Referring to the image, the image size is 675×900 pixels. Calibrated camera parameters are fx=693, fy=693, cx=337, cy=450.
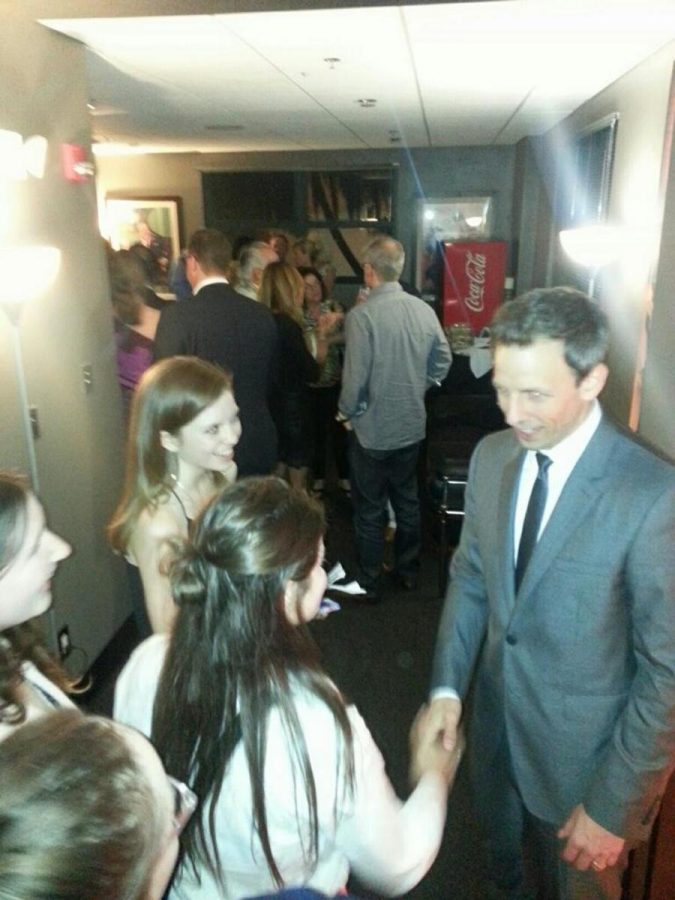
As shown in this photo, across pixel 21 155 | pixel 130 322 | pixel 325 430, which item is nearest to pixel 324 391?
pixel 325 430

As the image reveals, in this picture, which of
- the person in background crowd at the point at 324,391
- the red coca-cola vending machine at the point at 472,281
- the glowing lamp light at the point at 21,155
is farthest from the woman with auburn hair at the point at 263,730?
the red coca-cola vending machine at the point at 472,281

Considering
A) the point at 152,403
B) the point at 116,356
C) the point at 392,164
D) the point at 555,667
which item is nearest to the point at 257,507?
the point at 555,667

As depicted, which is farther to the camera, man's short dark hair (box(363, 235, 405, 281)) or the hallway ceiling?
man's short dark hair (box(363, 235, 405, 281))

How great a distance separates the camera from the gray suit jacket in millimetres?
1263

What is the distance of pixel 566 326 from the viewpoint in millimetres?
1333

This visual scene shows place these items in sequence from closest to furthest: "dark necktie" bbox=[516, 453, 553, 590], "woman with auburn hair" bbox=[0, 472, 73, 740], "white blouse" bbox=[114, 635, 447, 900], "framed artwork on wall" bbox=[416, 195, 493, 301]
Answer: "white blouse" bbox=[114, 635, 447, 900], "woman with auburn hair" bbox=[0, 472, 73, 740], "dark necktie" bbox=[516, 453, 553, 590], "framed artwork on wall" bbox=[416, 195, 493, 301]

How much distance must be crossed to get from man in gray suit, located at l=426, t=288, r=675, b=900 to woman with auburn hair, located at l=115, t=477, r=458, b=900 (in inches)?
17.6

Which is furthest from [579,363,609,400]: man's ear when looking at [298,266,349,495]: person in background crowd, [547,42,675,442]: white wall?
[298,266,349,495]: person in background crowd

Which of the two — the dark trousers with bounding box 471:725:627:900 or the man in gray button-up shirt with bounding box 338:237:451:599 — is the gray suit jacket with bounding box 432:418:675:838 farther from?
the man in gray button-up shirt with bounding box 338:237:451:599

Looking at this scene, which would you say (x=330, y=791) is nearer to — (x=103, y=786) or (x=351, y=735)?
(x=351, y=735)

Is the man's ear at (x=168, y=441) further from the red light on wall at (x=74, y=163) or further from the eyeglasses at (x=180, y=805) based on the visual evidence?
the red light on wall at (x=74, y=163)

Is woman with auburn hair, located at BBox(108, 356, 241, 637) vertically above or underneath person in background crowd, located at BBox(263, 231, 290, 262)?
underneath

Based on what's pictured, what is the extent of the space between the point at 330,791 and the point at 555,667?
25.4 inches

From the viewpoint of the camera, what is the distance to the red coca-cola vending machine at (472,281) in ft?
21.8
